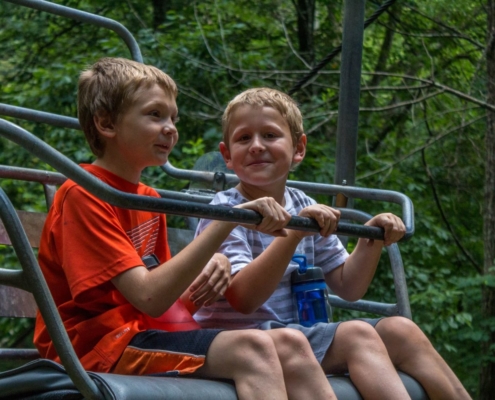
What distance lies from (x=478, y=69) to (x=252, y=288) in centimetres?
447

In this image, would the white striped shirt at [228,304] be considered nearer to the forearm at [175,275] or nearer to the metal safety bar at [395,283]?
the metal safety bar at [395,283]

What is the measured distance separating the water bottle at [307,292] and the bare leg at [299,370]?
409 millimetres

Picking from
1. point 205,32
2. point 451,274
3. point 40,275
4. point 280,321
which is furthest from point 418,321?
point 40,275

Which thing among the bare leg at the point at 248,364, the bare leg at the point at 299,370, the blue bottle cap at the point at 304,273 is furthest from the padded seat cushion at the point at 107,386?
the blue bottle cap at the point at 304,273

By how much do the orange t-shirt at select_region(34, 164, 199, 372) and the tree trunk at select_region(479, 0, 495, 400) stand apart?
3.63 meters

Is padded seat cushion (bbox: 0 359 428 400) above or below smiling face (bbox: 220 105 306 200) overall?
below

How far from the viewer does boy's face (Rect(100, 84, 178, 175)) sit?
229 cm

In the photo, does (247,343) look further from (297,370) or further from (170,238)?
(170,238)

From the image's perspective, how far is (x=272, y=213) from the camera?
191 centimetres

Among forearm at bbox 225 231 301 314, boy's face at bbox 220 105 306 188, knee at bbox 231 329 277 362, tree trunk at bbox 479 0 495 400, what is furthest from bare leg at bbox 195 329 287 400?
tree trunk at bbox 479 0 495 400

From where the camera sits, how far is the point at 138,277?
204 cm

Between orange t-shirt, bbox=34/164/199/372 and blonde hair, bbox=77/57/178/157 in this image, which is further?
blonde hair, bbox=77/57/178/157

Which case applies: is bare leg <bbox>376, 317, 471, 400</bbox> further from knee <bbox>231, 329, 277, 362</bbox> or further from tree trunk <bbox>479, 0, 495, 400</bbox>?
tree trunk <bbox>479, 0, 495, 400</bbox>

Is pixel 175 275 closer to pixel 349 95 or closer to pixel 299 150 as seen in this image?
pixel 299 150
